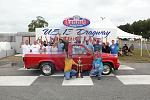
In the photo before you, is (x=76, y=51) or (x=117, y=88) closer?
(x=117, y=88)

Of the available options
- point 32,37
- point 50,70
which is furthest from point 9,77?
point 32,37

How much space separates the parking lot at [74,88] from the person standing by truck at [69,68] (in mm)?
263

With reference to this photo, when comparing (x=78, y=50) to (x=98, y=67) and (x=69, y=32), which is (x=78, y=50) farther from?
(x=69, y=32)

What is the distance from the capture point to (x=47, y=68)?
13812mm

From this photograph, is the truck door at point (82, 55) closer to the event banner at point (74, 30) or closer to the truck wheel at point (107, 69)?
the truck wheel at point (107, 69)

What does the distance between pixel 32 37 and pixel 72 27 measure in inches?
660

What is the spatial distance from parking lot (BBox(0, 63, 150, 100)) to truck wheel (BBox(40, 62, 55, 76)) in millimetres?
276

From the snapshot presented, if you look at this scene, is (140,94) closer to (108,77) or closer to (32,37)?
(108,77)

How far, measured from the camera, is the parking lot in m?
8.91

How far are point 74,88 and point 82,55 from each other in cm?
337

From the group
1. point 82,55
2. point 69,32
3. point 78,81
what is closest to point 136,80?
point 78,81

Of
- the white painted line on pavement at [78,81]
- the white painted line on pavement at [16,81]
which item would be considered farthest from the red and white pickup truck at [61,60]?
the white painted line on pavement at [78,81]

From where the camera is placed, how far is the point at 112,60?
45.3 feet

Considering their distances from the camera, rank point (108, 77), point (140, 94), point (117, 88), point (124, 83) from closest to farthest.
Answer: point (140, 94)
point (117, 88)
point (124, 83)
point (108, 77)
